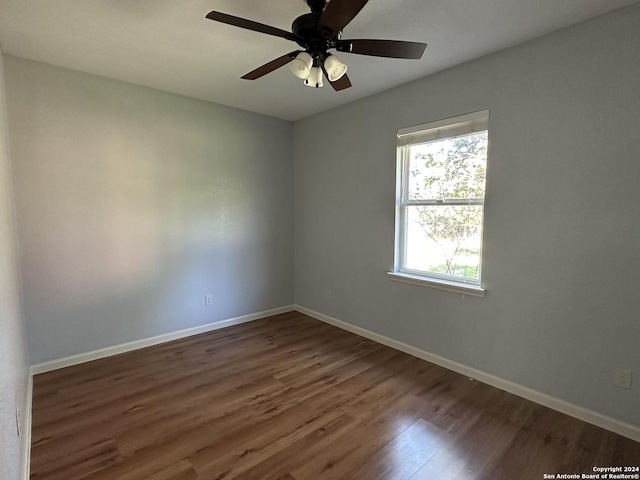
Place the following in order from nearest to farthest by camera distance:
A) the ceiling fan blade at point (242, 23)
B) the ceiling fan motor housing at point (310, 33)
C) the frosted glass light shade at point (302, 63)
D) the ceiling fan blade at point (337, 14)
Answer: the ceiling fan blade at point (337, 14), the ceiling fan blade at point (242, 23), the ceiling fan motor housing at point (310, 33), the frosted glass light shade at point (302, 63)

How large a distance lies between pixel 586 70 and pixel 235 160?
128 inches

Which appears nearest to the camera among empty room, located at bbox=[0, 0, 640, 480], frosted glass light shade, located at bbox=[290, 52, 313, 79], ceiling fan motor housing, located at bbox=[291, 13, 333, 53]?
ceiling fan motor housing, located at bbox=[291, 13, 333, 53]

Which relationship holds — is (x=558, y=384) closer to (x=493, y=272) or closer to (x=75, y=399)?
(x=493, y=272)

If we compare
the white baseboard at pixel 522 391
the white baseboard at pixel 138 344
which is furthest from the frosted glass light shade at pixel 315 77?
the white baseboard at pixel 138 344

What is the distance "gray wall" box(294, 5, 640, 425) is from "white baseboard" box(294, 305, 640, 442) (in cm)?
4

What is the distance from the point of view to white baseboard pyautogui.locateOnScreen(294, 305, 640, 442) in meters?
1.95

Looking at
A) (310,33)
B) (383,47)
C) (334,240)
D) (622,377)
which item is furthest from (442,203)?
(310,33)

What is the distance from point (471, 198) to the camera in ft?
8.53

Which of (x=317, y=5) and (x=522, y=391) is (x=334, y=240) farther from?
(x=317, y=5)

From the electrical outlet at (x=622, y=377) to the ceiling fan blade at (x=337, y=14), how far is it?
2554mm

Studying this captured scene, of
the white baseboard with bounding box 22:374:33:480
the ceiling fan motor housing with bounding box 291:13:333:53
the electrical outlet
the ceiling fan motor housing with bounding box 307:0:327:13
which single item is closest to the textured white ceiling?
the ceiling fan motor housing with bounding box 307:0:327:13

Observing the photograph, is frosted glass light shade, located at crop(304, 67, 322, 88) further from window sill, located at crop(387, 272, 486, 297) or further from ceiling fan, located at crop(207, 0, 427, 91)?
window sill, located at crop(387, 272, 486, 297)

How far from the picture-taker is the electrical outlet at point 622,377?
1920mm

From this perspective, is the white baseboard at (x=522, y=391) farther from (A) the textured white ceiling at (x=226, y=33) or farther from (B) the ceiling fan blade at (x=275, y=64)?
(B) the ceiling fan blade at (x=275, y=64)
